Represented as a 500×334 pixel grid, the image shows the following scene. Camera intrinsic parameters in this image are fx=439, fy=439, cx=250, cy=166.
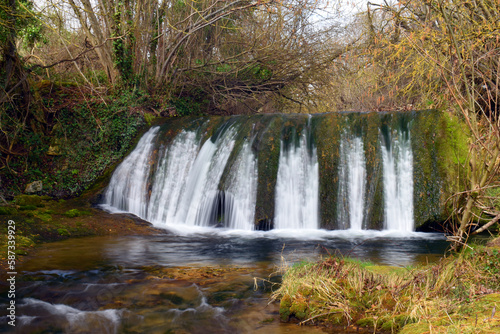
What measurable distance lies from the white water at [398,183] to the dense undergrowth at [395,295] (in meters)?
4.93

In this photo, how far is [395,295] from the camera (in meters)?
4.29

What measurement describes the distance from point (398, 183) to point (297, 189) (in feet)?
7.59

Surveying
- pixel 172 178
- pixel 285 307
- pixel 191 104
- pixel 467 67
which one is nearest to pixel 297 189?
pixel 172 178

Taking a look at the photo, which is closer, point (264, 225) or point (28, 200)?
point (264, 225)

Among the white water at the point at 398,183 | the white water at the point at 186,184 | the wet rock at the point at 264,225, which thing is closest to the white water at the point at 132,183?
the white water at the point at 186,184

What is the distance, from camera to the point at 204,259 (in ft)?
23.5

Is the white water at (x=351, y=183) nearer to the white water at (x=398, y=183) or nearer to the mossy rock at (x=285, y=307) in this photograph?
the white water at (x=398, y=183)

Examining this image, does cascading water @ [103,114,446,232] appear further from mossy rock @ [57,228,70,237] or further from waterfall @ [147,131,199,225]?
mossy rock @ [57,228,70,237]

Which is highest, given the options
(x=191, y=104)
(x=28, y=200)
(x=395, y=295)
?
(x=191, y=104)

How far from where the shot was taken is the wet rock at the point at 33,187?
38.8 ft

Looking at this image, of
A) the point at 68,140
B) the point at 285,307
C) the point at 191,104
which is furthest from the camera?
the point at 191,104

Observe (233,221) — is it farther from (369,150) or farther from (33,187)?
(33,187)

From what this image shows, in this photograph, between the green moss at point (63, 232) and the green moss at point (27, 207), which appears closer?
the green moss at point (63, 232)

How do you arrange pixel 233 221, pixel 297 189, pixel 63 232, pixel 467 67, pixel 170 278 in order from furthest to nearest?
pixel 297 189 < pixel 233 221 < pixel 467 67 < pixel 63 232 < pixel 170 278
